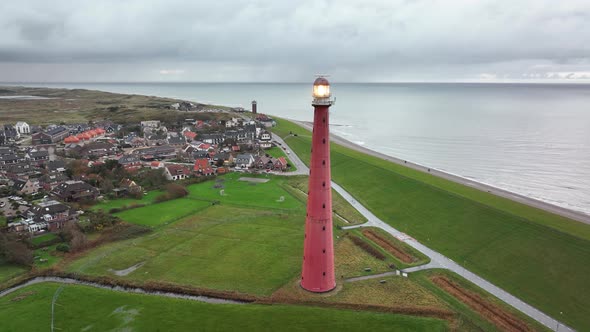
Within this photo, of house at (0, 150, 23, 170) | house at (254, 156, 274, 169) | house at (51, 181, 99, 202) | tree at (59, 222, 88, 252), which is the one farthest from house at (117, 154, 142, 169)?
tree at (59, 222, 88, 252)

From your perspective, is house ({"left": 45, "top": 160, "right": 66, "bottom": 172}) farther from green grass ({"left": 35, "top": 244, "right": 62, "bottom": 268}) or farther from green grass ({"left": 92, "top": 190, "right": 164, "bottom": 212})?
green grass ({"left": 35, "top": 244, "right": 62, "bottom": 268})

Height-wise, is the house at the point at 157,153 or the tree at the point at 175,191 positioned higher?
the house at the point at 157,153

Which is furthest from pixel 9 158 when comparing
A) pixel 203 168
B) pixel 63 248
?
pixel 63 248

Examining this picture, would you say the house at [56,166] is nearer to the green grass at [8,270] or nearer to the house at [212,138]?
the house at [212,138]

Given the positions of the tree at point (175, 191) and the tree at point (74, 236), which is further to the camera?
the tree at point (175, 191)

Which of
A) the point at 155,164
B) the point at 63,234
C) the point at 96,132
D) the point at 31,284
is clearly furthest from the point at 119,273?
the point at 96,132

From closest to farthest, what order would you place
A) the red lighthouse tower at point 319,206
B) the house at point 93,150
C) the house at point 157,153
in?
1. the red lighthouse tower at point 319,206
2. the house at point 157,153
3. the house at point 93,150

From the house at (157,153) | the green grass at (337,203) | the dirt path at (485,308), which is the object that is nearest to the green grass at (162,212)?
the green grass at (337,203)

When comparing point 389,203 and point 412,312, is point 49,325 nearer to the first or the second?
point 412,312
